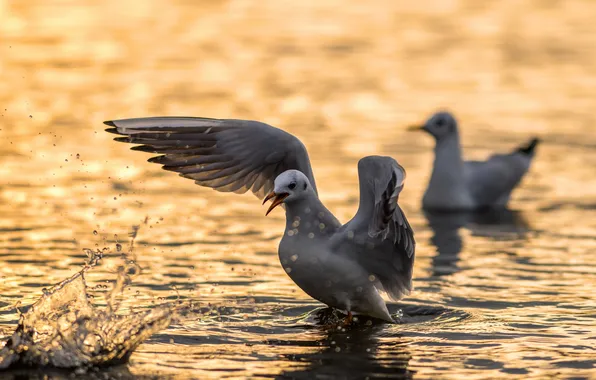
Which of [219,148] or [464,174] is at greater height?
[219,148]

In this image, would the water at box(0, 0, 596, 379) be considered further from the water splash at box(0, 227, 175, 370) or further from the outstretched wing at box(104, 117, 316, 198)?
the outstretched wing at box(104, 117, 316, 198)

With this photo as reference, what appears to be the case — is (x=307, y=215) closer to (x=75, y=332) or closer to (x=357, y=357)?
(x=357, y=357)

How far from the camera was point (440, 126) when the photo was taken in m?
15.4

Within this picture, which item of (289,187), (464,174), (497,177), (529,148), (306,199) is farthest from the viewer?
(529,148)

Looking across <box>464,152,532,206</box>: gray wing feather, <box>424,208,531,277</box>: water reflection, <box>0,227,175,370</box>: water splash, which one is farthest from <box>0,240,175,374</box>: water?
<box>464,152,532,206</box>: gray wing feather

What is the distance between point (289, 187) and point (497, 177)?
6396 mm

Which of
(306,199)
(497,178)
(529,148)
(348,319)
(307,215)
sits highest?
(529,148)

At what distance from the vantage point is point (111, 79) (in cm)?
2053

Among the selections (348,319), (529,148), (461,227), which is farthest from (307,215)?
(529,148)

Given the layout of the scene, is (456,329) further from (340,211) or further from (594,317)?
(340,211)

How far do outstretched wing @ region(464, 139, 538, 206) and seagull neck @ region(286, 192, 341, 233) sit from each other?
595 centimetres

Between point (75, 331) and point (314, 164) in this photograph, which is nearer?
point (75, 331)

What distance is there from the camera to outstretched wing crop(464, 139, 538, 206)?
14844 millimetres

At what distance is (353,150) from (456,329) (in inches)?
274
